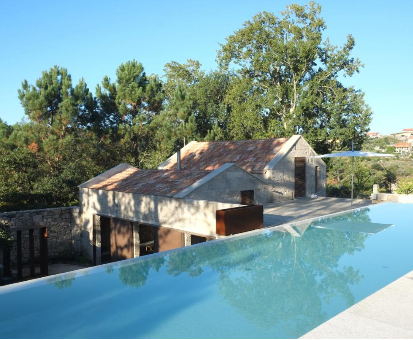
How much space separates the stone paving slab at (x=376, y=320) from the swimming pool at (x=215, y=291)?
1.20ft

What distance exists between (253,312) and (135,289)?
2413 mm

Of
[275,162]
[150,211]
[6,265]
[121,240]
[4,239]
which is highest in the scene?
[275,162]

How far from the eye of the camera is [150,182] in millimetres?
18375

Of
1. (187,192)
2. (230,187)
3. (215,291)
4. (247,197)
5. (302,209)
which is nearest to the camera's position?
(215,291)

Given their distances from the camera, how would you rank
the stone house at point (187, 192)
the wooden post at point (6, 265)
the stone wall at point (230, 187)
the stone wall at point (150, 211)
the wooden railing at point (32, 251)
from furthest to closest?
1. the wooden railing at point (32, 251)
2. the wooden post at point (6, 265)
3. the stone wall at point (230, 187)
4. the stone house at point (187, 192)
5. the stone wall at point (150, 211)

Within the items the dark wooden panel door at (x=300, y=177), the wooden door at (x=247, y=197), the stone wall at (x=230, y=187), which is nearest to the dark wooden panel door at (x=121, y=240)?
the stone wall at (x=230, y=187)

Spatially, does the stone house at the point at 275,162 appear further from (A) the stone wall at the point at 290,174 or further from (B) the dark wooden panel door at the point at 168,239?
(B) the dark wooden panel door at the point at 168,239

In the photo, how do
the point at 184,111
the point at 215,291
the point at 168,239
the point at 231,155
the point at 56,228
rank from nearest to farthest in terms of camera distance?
the point at 215,291, the point at 168,239, the point at 56,228, the point at 231,155, the point at 184,111

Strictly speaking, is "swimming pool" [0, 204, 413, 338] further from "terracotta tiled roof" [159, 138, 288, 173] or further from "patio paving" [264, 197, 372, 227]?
"terracotta tiled roof" [159, 138, 288, 173]

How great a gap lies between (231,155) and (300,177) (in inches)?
174

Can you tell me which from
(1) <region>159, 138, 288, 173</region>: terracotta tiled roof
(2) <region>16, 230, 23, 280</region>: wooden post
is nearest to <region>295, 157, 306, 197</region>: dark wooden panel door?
(1) <region>159, 138, 288, 173</region>: terracotta tiled roof

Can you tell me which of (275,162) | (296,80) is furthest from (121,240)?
(296,80)

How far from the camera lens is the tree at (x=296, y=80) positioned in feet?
114

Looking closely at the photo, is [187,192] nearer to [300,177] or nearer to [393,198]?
[300,177]
